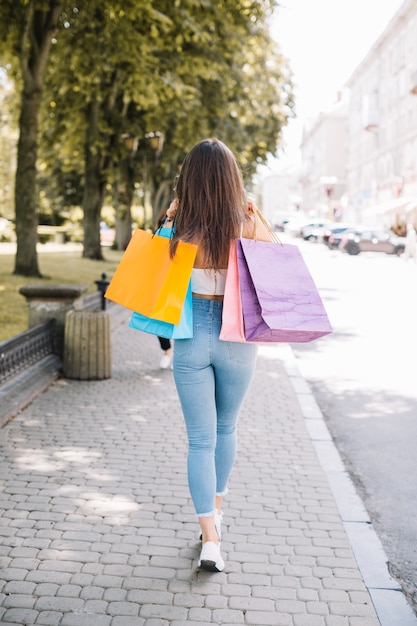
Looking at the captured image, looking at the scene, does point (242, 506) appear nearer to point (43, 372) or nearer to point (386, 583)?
point (386, 583)

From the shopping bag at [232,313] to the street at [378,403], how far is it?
1462 millimetres

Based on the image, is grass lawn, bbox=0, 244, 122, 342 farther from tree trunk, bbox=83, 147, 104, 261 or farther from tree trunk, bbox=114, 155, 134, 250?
tree trunk, bbox=114, 155, 134, 250

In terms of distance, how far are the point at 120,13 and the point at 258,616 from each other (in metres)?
14.5

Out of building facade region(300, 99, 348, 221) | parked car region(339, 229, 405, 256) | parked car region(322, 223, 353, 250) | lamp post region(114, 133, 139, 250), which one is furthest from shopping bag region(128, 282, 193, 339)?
building facade region(300, 99, 348, 221)

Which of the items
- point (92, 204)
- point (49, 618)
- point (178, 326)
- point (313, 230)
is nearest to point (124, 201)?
point (92, 204)

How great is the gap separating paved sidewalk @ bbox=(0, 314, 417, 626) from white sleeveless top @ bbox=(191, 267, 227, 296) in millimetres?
1310

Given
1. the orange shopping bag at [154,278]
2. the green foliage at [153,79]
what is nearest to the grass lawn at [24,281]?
the green foliage at [153,79]

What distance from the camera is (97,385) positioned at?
8.25m

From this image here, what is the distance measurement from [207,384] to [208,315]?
12.3 inches

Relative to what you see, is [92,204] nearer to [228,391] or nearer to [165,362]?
[165,362]

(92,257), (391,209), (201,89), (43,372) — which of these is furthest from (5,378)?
(391,209)

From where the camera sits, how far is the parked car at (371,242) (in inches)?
1635

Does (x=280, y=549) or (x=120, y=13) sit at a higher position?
(x=120, y=13)

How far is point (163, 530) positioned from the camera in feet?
14.1
